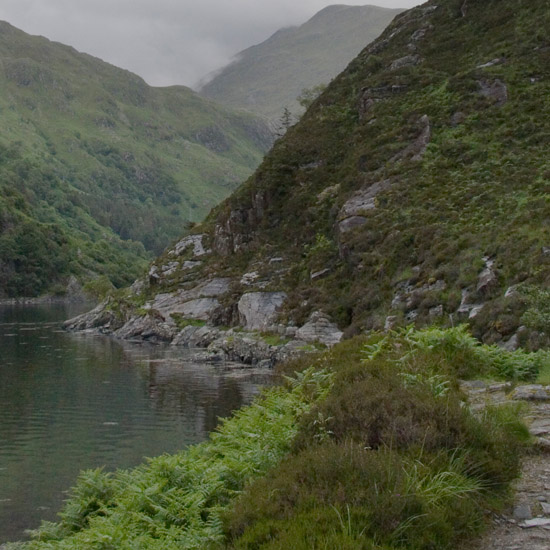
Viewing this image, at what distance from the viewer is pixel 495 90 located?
65.1 metres

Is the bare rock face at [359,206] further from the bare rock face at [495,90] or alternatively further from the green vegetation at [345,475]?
the green vegetation at [345,475]

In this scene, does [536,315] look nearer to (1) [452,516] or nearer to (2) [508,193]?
(1) [452,516]

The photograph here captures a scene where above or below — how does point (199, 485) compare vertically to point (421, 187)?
below

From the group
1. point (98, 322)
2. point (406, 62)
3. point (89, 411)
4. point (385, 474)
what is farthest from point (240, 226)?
point (385, 474)

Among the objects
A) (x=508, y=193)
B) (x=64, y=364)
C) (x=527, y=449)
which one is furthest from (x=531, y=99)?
(x=527, y=449)

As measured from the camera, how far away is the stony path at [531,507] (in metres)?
6.68

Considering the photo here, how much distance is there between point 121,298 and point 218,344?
40038 mm

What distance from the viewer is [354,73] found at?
9100 centimetres

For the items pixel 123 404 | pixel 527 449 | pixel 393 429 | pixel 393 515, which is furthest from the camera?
pixel 123 404

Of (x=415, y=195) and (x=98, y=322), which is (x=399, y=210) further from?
(x=98, y=322)

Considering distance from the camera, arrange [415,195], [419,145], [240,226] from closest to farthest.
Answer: [415,195] < [419,145] < [240,226]

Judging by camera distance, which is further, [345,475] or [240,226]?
[240,226]

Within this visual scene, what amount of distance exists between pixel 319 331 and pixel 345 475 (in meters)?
46.5

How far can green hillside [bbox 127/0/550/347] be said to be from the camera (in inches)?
1597
